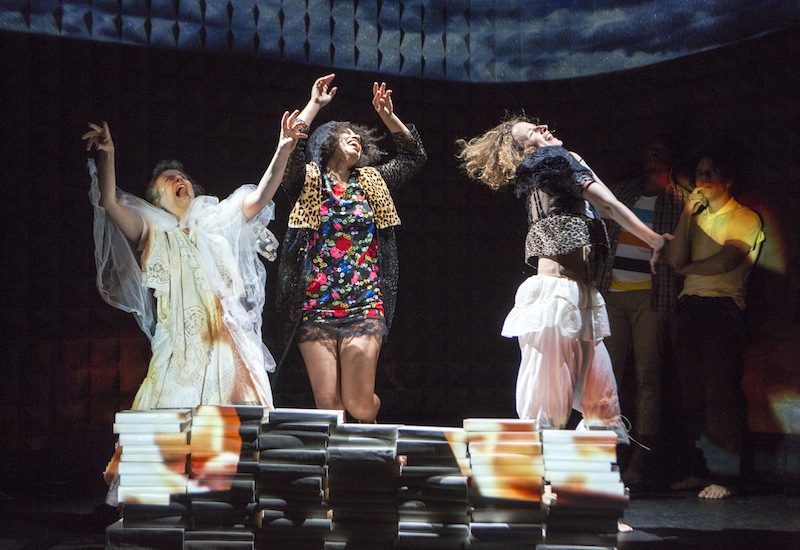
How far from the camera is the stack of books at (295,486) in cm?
315

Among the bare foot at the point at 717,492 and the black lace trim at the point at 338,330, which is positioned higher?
the black lace trim at the point at 338,330

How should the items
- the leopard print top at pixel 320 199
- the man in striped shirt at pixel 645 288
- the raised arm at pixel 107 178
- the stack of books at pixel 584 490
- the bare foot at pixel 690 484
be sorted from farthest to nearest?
the man in striped shirt at pixel 645 288
the bare foot at pixel 690 484
the leopard print top at pixel 320 199
the raised arm at pixel 107 178
the stack of books at pixel 584 490

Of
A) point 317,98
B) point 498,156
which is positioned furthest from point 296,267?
point 498,156

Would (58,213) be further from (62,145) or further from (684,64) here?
(684,64)

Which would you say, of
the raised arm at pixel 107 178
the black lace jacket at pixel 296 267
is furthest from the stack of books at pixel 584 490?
the raised arm at pixel 107 178

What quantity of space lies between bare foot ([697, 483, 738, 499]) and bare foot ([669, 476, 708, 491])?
166 millimetres

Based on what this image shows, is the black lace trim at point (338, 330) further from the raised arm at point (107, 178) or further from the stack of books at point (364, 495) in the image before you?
the stack of books at point (364, 495)

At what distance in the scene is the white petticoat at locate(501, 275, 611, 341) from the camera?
365 centimetres

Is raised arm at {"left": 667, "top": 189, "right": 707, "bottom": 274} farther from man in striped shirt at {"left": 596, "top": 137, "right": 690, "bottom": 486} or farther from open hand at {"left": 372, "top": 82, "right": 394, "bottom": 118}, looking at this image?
open hand at {"left": 372, "top": 82, "right": 394, "bottom": 118}

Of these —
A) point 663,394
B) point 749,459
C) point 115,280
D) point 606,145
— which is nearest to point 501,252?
point 606,145

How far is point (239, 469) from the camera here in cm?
322

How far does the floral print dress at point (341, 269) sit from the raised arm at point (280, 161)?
27 centimetres

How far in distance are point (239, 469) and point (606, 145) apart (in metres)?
3.43

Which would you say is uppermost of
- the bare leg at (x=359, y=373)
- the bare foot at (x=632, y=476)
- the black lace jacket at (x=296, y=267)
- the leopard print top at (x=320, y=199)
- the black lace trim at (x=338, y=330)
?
the leopard print top at (x=320, y=199)
